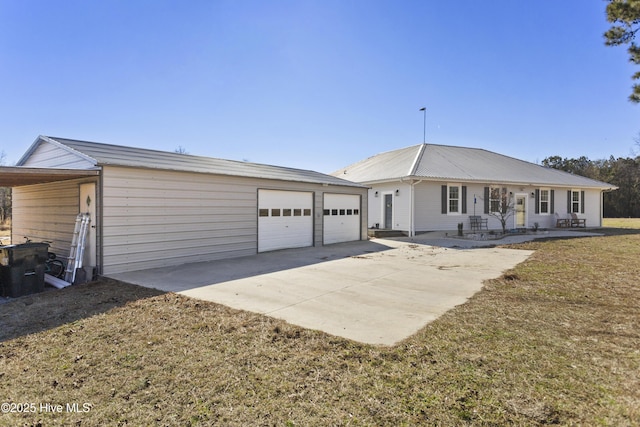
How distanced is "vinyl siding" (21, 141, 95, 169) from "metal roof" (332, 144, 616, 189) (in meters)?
12.8

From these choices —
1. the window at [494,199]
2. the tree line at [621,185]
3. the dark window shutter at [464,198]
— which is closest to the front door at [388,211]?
the dark window shutter at [464,198]

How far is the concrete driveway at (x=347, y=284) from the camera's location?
14.9ft

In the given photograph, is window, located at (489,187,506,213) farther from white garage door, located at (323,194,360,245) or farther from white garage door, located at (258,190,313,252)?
white garage door, located at (258,190,313,252)

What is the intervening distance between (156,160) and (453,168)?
15250mm

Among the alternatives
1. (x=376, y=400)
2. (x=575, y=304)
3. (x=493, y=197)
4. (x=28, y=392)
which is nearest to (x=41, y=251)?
(x=28, y=392)

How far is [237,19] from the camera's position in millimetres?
9609

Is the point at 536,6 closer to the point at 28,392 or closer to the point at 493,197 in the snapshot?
the point at 493,197

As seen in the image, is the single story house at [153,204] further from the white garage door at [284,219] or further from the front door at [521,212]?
the front door at [521,212]

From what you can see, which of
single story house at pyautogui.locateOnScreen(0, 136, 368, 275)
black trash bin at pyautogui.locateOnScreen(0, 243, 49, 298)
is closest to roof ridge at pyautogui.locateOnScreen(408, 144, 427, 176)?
single story house at pyautogui.locateOnScreen(0, 136, 368, 275)

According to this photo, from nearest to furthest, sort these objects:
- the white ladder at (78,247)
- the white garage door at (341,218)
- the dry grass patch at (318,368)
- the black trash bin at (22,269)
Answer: the dry grass patch at (318,368) < the black trash bin at (22,269) < the white ladder at (78,247) < the white garage door at (341,218)

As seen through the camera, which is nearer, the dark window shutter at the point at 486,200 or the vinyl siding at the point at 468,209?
the vinyl siding at the point at 468,209

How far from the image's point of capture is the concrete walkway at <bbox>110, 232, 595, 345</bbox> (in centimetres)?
454

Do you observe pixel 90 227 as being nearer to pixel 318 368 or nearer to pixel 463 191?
pixel 318 368

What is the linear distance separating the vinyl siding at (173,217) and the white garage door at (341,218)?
3.37 meters
